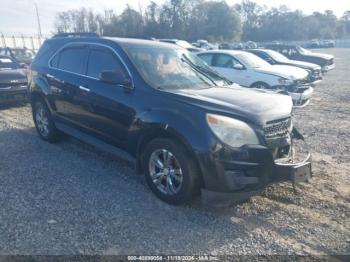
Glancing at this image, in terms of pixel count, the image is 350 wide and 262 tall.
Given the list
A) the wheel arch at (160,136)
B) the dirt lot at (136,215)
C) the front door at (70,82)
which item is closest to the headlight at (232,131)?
the wheel arch at (160,136)

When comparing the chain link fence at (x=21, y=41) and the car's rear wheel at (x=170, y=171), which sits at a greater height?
the car's rear wheel at (x=170, y=171)

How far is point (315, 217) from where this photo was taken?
369 cm

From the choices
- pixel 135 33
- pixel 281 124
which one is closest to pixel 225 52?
pixel 281 124

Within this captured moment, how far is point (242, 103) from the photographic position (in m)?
3.74

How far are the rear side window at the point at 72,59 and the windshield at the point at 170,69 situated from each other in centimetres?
99

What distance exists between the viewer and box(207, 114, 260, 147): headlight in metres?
3.41

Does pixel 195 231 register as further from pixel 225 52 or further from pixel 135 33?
pixel 135 33

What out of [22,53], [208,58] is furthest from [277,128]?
[22,53]

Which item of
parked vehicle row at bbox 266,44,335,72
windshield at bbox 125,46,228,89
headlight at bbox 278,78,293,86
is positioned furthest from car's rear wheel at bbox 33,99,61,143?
parked vehicle row at bbox 266,44,335,72

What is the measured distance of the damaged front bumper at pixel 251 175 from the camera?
340cm

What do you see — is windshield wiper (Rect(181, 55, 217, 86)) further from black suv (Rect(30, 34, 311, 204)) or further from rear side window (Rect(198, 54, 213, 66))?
rear side window (Rect(198, 54, 213, 66))

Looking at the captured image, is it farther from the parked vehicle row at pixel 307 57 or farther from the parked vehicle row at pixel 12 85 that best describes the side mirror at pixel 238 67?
the parked vehicle row at pixel 307 57

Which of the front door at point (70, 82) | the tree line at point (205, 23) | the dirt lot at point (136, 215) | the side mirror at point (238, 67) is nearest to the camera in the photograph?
the dirt lot at point (136, 215)

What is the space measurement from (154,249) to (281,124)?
2.02 meters
